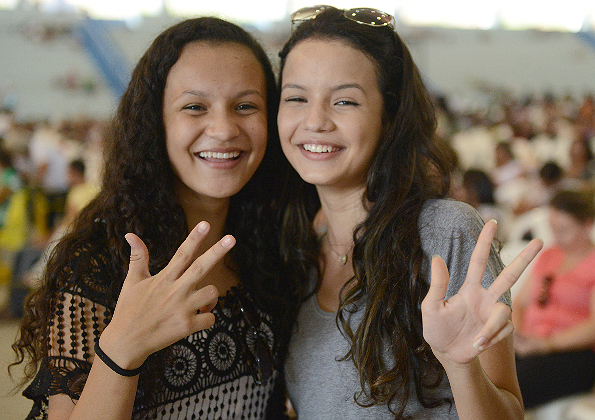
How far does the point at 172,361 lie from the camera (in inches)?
52.1

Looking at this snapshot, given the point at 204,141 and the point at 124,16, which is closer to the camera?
the point at 204,141

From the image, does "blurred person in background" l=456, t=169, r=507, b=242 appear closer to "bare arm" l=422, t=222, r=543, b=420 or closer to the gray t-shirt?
the gray t-shirt

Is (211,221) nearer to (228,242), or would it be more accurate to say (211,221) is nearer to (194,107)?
(194,107)

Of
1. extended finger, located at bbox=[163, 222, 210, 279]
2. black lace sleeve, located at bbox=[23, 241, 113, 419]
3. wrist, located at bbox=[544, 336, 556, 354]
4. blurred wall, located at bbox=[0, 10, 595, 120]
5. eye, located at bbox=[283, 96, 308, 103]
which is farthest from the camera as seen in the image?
blurred wall, located at bbox=[0, 10, 595, 120]

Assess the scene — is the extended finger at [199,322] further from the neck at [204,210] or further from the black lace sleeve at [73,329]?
the neck at [204,210]

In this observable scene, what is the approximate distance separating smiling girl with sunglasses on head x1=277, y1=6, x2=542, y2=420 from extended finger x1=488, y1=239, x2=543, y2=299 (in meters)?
0.15

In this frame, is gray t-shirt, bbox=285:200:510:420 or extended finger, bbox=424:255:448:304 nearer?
extended finger, bbox=424:255:448:304

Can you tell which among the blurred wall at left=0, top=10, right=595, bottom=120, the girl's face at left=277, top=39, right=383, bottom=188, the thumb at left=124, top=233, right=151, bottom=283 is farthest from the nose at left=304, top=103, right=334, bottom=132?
the blurred wall at left=0, top=10, right=595, bottom=120

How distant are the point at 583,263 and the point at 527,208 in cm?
200

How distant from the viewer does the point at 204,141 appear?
1.44 meters

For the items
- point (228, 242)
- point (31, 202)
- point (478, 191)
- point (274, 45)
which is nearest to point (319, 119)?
point (228, 242)

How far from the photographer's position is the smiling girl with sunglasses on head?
4.28ft

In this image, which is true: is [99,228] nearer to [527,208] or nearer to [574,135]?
[527,208]

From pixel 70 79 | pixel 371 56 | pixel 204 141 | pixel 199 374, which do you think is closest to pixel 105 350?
pixel 199 374
